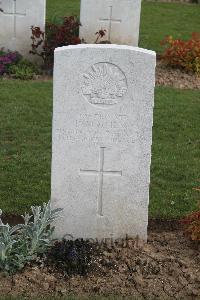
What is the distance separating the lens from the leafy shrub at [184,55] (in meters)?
11.4

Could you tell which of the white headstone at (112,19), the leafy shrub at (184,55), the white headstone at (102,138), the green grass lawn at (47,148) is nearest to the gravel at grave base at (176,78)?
the leafy shrub at (184,55)

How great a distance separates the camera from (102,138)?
5281mm

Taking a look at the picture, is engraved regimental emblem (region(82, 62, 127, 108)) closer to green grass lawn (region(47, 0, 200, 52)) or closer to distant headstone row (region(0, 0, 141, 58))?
distant headstone row (region(0, 0, 141, 58))

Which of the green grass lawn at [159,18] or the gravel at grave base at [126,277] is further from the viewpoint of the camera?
the green grass lawn at [159,18]

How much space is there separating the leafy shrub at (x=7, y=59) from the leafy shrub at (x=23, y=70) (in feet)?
0.23

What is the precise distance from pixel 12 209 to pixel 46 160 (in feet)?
4.40

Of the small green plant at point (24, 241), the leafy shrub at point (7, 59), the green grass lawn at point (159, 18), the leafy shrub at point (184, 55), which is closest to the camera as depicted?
the small green plant at point (24, 241)

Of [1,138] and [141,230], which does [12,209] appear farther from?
[1,138]

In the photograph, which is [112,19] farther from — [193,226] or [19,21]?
[193,226]

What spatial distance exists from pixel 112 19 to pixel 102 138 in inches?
267

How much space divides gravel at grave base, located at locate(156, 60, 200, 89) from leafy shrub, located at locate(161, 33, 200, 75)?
102 millimetres

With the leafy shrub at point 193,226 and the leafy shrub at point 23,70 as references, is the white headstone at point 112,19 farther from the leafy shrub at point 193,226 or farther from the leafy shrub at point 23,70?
the leafy shrub at point 193,226

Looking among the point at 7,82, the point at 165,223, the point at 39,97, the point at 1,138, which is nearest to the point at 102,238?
the point at 165,223

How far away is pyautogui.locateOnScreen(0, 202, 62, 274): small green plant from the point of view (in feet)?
16.3
